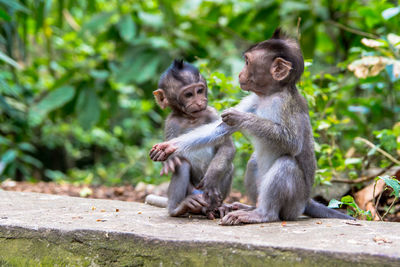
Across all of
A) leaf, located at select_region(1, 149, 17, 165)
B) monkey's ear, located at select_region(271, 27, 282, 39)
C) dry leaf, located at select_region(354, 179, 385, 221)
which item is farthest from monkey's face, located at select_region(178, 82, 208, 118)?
leaf, located at select_region(1, 149, 17, 165)

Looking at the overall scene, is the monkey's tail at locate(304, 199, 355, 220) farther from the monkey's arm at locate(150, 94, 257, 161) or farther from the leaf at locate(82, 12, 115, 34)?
the leaf at locate(82, 12, 115, 34)

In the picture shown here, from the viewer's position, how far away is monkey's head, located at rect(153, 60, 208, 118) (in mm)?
5012

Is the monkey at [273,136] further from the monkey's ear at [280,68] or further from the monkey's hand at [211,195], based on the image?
the monkey's hand at [211,195]

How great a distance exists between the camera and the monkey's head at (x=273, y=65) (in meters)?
4.49

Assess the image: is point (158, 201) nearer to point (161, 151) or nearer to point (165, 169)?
point (165, 169)


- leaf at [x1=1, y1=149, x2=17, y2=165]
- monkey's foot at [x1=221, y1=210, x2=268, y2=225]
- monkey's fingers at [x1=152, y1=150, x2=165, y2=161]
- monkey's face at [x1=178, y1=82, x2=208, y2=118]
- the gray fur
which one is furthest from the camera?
leaf at [x1=1, y1=149, x2=17, y2=165]

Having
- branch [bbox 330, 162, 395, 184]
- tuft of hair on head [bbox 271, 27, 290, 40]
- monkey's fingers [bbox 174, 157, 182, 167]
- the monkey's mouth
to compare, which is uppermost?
tuft of hair on head [bbox 271, 27, 290, 40]

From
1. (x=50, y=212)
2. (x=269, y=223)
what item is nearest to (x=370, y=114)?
(x=269, y=223)

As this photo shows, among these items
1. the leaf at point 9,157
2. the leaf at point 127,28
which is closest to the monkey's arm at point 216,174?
the leaf at point 127,28

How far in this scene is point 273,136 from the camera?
431 cm

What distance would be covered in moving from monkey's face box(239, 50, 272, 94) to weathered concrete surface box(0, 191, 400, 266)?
53.3 inches

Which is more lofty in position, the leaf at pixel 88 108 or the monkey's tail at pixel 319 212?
the leaf at pixel 88 108

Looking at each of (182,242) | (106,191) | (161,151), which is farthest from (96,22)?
(182,242)

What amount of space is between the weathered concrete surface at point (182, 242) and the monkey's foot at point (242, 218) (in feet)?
0.42
